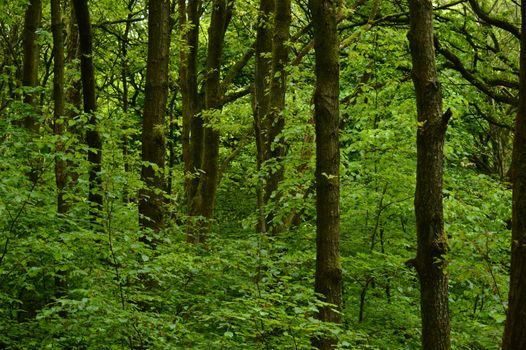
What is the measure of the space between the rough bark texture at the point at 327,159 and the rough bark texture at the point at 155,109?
212 cm

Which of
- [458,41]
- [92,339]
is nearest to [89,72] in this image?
[92,339]

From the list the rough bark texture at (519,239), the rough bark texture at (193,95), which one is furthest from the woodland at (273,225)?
the rough bark texture at (193,95)

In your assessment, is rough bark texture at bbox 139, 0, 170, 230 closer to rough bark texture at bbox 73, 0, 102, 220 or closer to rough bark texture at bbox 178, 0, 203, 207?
rough bark texture at bbox 73, 0, 102, 220

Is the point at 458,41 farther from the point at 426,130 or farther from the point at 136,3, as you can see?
the point at 136,3

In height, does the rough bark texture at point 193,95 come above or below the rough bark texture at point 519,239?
above

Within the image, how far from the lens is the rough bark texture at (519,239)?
9.23 ft

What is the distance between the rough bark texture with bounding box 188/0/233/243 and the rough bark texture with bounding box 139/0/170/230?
278 centimetres

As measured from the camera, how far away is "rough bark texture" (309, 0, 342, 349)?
5645 mm

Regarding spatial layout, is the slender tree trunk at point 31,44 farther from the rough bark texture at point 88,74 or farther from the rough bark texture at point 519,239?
the rough bark texture at point 519,239

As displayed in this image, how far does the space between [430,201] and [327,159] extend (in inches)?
46.6

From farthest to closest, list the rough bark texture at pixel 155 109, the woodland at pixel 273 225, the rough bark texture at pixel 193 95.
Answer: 1. the rough bark texture at pixel 193 95
2. the rough bark texture at pixel 155 109
3. the woodland at pixel 273 225

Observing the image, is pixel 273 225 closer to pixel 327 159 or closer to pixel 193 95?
pixel 327 159

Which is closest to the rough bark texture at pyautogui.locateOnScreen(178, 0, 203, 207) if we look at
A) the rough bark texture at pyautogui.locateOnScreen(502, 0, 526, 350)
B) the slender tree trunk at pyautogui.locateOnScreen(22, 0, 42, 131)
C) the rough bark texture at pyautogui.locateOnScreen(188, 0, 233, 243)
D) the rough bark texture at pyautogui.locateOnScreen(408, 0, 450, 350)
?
the rough bark texture at pyautogui.locateOnScreen(188, 0, 233, 243)

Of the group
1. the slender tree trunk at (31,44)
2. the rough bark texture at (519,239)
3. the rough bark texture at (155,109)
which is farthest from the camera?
the slender tree trunk at (31,44)
